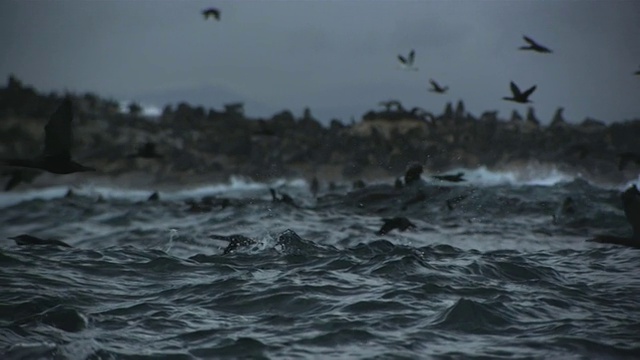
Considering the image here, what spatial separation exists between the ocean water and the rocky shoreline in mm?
19677

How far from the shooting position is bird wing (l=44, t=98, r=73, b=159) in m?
9.85

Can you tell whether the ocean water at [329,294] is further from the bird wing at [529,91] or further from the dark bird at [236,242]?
the bird wing at [529,91]

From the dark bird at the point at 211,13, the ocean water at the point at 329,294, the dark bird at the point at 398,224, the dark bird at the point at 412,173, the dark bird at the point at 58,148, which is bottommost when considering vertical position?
the ocean water at the point at 329,294

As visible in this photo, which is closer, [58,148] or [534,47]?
[58,148]

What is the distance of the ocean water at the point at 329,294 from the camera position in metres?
8.18

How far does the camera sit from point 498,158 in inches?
1677

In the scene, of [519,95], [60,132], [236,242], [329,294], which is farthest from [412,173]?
[60,132]

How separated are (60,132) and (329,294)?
13.0 feet

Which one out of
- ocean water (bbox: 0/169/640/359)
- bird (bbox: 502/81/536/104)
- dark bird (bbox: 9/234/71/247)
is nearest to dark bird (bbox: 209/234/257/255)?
ocean water (bbox: 0/169/640/359)

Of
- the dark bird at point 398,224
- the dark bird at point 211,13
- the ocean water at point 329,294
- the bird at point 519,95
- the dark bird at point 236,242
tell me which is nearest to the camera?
the ocean water at point 329,294

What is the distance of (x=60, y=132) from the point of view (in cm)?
1022

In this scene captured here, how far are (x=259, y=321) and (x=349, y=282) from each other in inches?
93.4

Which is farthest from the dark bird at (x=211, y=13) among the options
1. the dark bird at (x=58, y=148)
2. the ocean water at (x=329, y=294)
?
the dark bird at (x=58, y=148)

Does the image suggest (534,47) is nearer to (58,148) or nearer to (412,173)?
(412,173)
